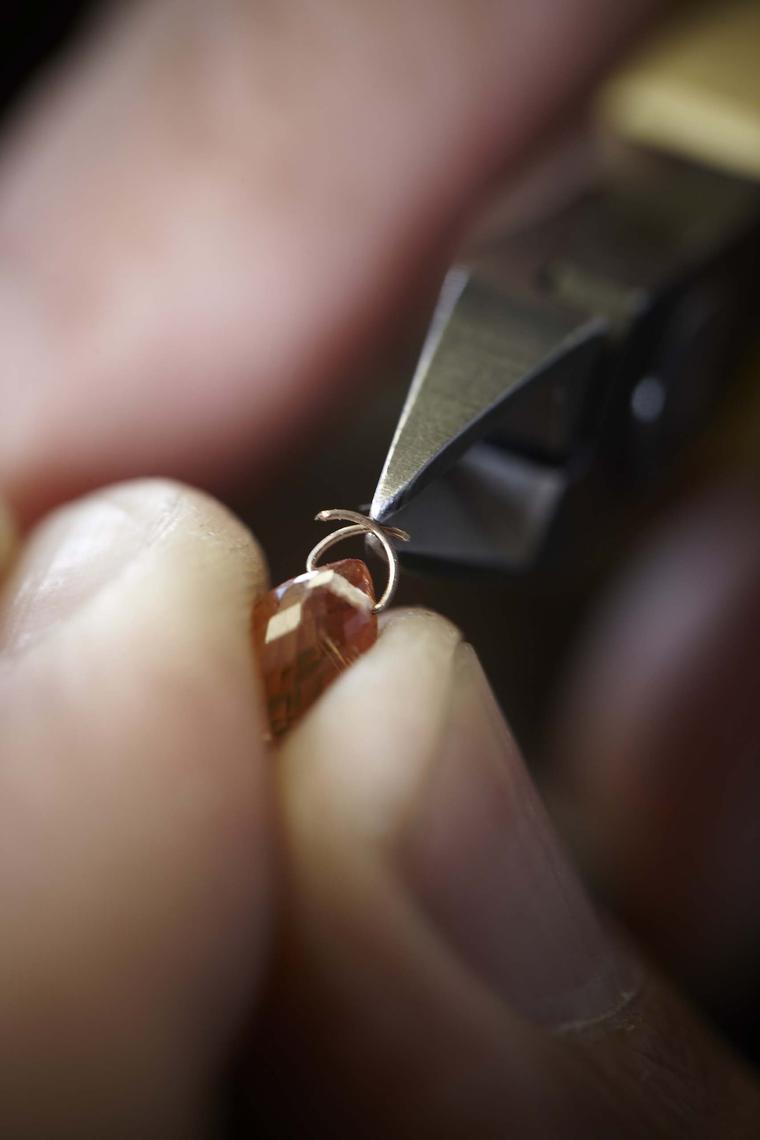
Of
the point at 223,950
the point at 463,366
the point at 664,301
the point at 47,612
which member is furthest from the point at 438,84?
the point at 223,950

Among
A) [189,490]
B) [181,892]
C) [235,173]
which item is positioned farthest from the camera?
[235,173]

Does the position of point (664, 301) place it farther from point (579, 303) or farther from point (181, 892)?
→ point (181, 892)

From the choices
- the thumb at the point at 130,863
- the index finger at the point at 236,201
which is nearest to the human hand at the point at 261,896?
the thumb at the point at 130,863

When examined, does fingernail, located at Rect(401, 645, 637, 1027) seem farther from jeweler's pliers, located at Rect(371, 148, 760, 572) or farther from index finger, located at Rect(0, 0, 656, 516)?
index finger, located at Rect(0, 0, 656, 516)

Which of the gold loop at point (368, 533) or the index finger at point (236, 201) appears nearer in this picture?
the gold loop at point (368, 533)

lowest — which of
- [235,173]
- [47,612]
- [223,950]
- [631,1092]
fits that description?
[631,1092]

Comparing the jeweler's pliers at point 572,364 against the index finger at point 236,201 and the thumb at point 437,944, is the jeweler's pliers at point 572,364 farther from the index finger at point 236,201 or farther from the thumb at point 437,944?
the index finger at point 236,201

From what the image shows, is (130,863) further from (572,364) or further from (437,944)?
(572,364)
